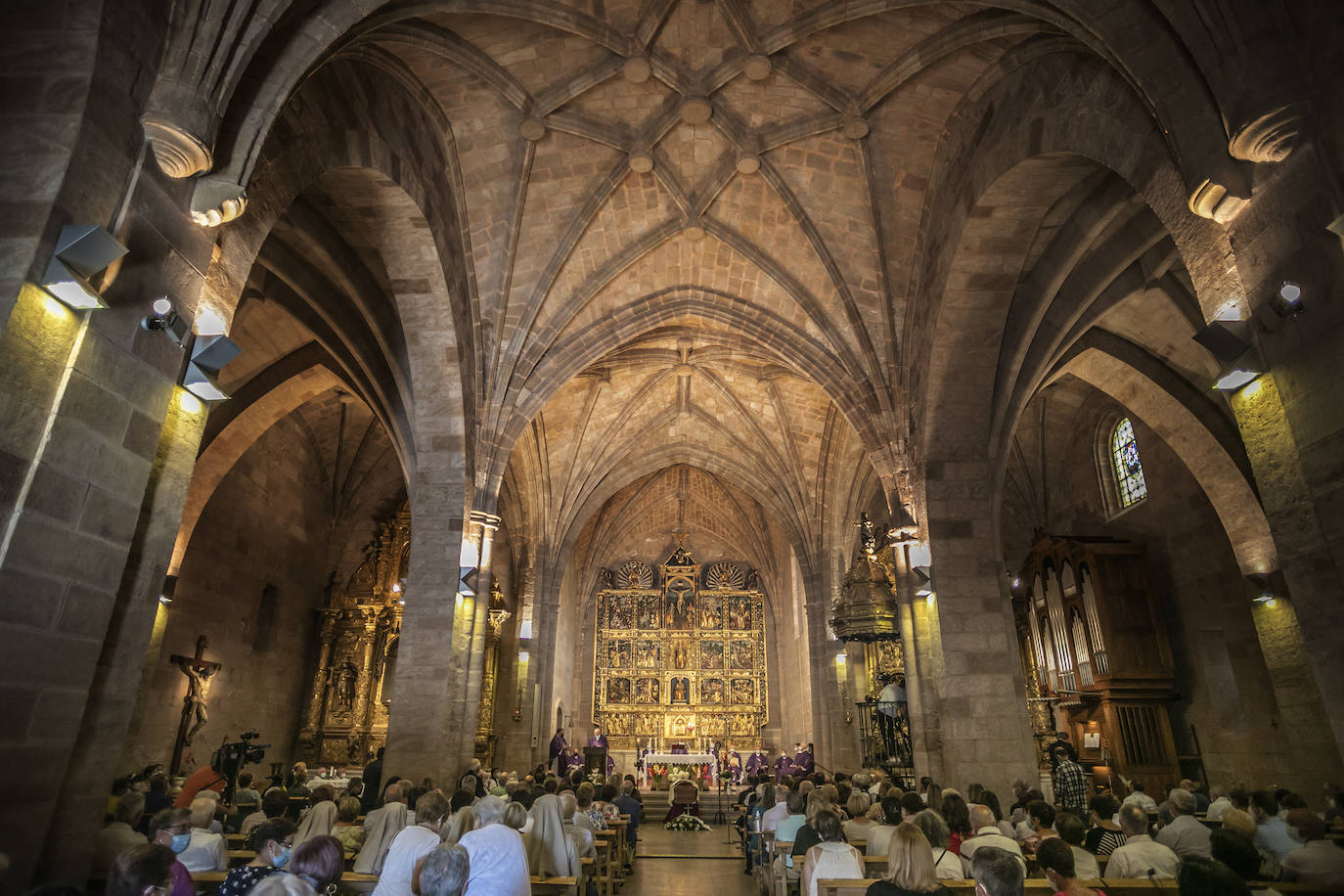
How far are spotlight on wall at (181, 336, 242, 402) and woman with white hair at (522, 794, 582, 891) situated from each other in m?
3.93

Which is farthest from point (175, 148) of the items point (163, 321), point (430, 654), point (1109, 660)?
point (1109, 660)

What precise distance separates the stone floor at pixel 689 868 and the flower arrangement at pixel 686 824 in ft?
2.10

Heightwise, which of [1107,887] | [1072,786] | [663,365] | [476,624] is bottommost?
[1107,887]

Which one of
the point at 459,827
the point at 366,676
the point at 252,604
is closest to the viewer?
the point at 459,827

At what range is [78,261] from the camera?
12.8ft

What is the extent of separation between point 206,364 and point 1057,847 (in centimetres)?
576

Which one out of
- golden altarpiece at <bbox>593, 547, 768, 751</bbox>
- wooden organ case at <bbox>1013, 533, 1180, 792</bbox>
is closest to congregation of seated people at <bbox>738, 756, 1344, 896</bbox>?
wooden organ case at <bbox>1013, 533, 1180, 792</bbox>

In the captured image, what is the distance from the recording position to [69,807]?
4074mm

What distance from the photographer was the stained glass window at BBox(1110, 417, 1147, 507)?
14.9 metres

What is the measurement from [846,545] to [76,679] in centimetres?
1723

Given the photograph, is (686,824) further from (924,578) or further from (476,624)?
(924,578)

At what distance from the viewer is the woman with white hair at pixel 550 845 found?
19.8 ft

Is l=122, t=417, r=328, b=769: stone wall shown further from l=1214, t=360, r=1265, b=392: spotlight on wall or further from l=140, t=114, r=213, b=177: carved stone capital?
l=1214, t=360, r=1265, b=392: spotlight on wall

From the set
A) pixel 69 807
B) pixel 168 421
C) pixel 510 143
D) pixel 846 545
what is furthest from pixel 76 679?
pixel 846 545
